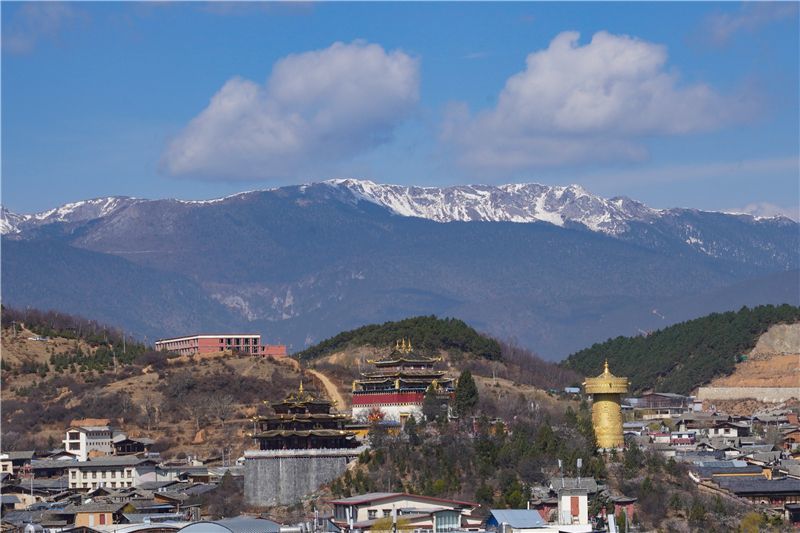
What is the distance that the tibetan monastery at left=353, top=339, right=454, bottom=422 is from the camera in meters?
137

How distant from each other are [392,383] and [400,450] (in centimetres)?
1996

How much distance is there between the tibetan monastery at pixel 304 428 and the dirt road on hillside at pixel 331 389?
3326 centimetres

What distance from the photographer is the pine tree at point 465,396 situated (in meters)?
131

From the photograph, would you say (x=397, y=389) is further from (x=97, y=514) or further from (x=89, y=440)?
(x=97, y=514)

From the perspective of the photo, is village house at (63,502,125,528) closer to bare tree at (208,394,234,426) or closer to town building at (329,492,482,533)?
town building at (329,492,482,533)

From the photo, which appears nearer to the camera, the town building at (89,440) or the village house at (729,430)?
the town building at (89,440)

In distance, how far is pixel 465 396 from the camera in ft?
432

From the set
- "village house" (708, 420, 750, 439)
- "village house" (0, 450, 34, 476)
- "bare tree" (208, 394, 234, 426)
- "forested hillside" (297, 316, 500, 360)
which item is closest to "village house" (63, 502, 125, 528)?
"village house" (0, 450, 34, 476)

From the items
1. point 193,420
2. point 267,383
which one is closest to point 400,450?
point 193,420

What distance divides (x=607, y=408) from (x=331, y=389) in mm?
47236

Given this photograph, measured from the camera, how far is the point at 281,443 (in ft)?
401

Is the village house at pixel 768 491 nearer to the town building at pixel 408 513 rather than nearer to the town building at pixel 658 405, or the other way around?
the town building at pixel 408 513

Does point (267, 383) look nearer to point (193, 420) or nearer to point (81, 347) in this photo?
point (193, 420)

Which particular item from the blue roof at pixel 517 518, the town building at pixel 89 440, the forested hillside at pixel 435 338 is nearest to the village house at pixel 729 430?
the forested hillside at pixel 435 338
